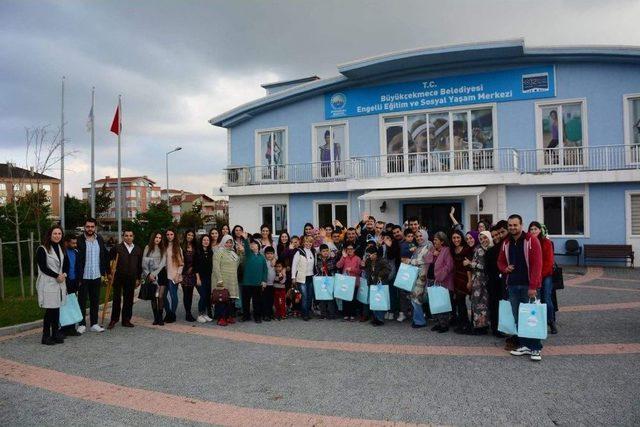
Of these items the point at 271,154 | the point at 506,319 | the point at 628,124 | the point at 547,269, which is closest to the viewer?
the point at 506,319

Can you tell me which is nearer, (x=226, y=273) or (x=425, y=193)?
(x=226, y=273)

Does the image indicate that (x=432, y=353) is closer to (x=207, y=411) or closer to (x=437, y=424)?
(x=437, y=424)

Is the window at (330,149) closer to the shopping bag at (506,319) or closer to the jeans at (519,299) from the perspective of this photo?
the shopping bag at (506,319)

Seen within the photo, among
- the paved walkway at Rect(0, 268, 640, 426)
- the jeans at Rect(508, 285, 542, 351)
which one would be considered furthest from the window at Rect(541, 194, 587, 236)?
the jeans at Rect(508, 285, 542, 351)

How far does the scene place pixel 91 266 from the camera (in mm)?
8141

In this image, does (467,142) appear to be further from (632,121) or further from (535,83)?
(632,121)

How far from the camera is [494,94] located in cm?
1736

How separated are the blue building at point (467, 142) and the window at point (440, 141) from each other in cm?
4

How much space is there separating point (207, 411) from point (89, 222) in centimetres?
475

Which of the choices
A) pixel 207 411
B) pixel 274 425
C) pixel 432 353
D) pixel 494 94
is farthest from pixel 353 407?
pixel 494 94

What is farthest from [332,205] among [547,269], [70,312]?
[547,269]

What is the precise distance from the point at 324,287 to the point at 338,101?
12.9m

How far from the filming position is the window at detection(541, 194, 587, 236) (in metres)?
16.3

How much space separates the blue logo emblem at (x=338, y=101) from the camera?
65.9 ft
